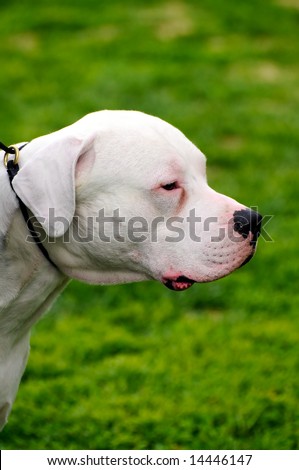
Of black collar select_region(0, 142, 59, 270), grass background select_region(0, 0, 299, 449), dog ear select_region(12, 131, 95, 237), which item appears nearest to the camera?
dog ear select_region(12, 131, 95, 237)

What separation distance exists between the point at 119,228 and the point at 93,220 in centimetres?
10

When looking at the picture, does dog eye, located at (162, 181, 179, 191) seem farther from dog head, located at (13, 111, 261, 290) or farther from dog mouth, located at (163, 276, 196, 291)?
dog mouth, located at (163, 276, 196, 291)

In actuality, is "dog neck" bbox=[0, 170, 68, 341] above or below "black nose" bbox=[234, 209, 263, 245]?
below

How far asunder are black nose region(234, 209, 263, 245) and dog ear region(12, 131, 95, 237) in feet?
2.03

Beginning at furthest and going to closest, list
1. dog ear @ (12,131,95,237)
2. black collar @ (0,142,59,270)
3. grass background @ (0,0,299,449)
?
grass background @ (0,0,299,449)
black collar @ (0,142,59,270)
dog ear @ (12,131,95,237)

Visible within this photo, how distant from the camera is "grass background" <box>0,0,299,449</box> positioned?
4.34 meters

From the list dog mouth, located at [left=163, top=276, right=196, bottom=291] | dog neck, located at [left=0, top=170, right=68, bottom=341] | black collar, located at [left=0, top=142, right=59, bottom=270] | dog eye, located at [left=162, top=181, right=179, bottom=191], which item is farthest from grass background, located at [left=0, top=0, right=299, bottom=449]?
dog eye, located at [left=162, top=181, right=179, bottom=191]

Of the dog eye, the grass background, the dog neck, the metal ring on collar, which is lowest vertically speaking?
the grass background

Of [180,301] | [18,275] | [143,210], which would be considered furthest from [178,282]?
[180,301]

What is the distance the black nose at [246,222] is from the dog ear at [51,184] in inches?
24.3

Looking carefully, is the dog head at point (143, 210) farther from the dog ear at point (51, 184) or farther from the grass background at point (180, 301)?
the grass background at point (180, 301)

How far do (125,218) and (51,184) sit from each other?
1.02ft

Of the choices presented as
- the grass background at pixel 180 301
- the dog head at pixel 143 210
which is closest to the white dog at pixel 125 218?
the dog head at pixel 143 210
